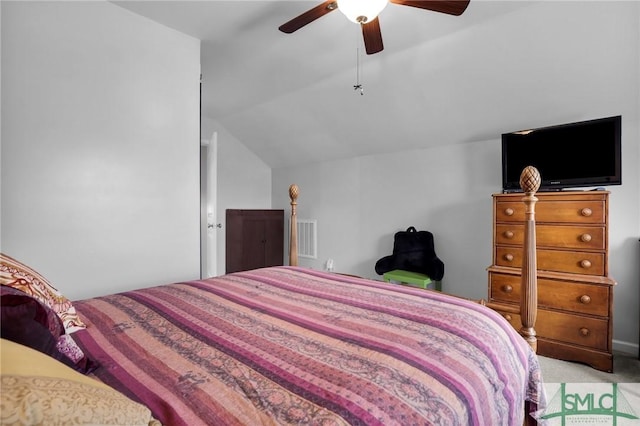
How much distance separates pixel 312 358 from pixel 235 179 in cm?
405

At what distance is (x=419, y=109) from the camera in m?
3.00

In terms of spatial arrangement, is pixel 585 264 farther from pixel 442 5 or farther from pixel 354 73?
pixel 354 73

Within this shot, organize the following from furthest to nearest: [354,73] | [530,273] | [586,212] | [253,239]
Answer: [253,239] → [354,73] → [586,212] → [530,273]

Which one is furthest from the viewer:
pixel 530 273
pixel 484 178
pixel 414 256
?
pixel 414 256

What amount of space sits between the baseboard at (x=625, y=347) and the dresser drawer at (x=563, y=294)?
62cm

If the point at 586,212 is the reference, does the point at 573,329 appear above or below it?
below

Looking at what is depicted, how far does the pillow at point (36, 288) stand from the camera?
817 millimetres

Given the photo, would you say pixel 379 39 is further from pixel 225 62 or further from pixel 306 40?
pixel 225 62

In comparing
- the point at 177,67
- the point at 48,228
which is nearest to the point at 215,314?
the point at 48,228

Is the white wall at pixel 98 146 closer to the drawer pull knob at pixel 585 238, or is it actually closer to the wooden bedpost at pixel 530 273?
the wooden bedpost at pixel 530 273

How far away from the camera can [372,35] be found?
177cm

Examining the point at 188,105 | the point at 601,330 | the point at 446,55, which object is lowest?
the point at 601,330

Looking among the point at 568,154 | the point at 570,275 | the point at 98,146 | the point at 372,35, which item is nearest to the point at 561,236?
the point at 570,275

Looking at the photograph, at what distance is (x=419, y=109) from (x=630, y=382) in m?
2.59
